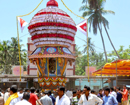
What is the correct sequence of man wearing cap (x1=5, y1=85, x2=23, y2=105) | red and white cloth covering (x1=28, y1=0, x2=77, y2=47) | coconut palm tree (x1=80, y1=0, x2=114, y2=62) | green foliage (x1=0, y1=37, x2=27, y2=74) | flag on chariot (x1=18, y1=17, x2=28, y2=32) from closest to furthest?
man wearing cap (x1=5, y1=85, x2=23, y2=105) < red and white cloth covering (x1=28, y1=0, x2=77, y2=47) < flag on chariot (x1=18, y1=17, x2=28, y2=32) < coconut palm tree (x1=80, y1=0, x2=114, y2=62) < green foliage (x1=0, y1=37, x2=27, y2=74)

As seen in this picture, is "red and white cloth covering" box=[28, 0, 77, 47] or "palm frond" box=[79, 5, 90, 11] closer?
"red and white cloth covering" box=[28, 0, 77, 47]

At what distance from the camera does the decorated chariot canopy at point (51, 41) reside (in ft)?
68.3

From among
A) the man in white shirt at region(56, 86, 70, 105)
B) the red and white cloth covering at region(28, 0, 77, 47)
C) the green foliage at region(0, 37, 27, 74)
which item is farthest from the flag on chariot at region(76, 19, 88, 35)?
the green foliage at region(0, 37, 27, 74)

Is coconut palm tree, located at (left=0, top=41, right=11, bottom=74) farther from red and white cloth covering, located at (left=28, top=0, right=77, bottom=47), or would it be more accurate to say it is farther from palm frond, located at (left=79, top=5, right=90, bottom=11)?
red and white cloth covering, located at (left=28, top=0, right=77, bottom=47)

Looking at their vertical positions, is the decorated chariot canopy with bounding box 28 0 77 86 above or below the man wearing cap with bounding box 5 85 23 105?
above

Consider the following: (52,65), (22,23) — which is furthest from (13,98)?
(22,23)

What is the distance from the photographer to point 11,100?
632 cm

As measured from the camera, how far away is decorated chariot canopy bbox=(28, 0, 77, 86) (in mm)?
20828

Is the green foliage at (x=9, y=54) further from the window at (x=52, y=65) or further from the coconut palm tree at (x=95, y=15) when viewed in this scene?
the window at (x=52, y=65)

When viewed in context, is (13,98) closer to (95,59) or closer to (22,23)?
(22,23)

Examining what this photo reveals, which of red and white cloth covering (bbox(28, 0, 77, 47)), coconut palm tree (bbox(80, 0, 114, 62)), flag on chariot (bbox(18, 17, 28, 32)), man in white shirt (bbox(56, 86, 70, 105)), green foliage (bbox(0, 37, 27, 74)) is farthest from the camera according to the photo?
green foliage (bbox(0, 37, 27, 74))

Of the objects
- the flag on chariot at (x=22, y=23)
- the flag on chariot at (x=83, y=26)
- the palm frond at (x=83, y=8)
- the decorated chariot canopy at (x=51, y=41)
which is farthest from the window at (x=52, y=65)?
the palm frond at (x=83, y=8)

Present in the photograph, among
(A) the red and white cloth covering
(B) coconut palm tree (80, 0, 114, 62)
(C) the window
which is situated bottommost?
(C) the window

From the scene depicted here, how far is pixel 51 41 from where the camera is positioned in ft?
68.7
